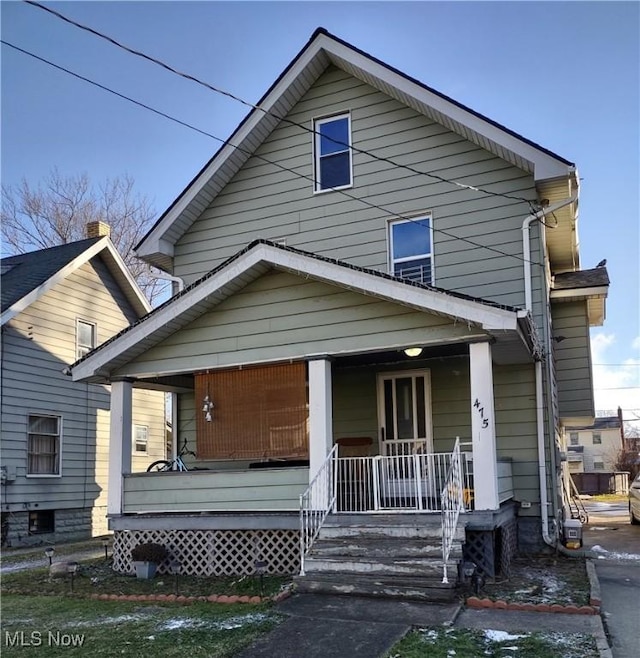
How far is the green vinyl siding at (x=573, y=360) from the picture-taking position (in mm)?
13266

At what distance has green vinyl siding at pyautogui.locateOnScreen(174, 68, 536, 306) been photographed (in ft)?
38.9

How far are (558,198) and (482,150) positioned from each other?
1.54 m

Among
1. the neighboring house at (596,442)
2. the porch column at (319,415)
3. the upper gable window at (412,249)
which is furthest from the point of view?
the neighboring house at (596,442)

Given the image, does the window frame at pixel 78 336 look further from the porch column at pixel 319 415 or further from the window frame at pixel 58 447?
the porch column at pixel 319 415

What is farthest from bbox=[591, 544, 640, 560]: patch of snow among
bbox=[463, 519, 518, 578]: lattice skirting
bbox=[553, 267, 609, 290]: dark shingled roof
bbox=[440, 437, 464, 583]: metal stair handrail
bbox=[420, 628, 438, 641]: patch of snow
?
bbox=[420, 628, 438, 641]: patch of snow

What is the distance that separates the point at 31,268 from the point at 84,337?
2.25 metres

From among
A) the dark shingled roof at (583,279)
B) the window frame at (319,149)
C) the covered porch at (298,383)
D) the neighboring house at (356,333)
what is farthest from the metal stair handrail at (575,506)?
the window frame at (319,149)

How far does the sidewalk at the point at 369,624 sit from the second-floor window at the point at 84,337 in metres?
12.7

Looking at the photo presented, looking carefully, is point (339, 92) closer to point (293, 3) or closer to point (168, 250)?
point (293, 3)

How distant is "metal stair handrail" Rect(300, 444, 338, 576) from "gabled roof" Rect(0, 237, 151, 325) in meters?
9.36

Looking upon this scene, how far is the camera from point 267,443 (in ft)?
33.8

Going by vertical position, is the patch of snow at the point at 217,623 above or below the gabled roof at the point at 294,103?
below

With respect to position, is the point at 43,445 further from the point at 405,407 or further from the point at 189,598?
the point at 189,598

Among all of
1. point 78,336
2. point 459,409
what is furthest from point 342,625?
point 78,336
